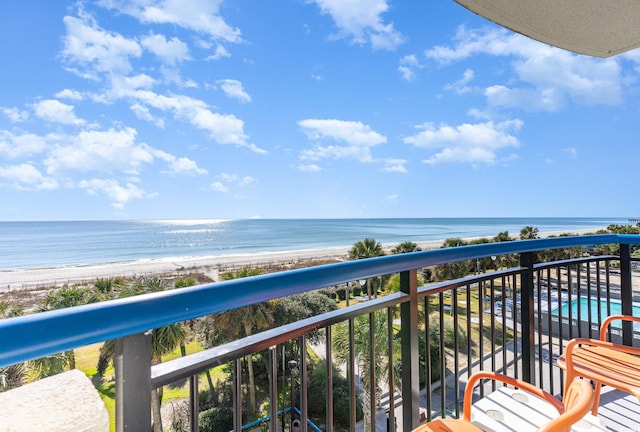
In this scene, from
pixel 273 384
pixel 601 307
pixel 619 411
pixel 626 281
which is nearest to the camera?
pixel 273 384

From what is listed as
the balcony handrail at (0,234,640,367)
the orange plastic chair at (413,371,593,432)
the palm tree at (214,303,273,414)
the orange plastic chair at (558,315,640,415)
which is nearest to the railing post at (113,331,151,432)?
the balcony handrail at (0,234,640,367)

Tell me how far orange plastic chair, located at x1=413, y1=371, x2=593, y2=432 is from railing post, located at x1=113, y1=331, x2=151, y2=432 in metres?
0.75

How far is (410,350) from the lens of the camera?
1206 millimetres

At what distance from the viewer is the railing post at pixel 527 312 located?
1668 millimetres

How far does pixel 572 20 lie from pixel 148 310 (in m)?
1.96

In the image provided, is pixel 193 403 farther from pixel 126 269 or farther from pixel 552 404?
pixel 126 269

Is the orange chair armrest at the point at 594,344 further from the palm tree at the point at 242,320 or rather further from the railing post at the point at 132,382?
the palm tree at the point at 242,320

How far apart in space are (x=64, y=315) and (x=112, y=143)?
171ft

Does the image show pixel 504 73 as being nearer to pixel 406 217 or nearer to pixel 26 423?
pixel 26 423

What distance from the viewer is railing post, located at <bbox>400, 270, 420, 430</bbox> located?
1.18 m

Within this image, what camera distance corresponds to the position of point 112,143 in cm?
4319

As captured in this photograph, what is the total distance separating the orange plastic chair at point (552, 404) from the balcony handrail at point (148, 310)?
480mm

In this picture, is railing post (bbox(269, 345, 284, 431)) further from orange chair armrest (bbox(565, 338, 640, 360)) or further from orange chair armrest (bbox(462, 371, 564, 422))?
orange chair armrest (bbox(565, 338, 640, 360))

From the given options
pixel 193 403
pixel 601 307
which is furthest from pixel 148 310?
pixel 601 307
